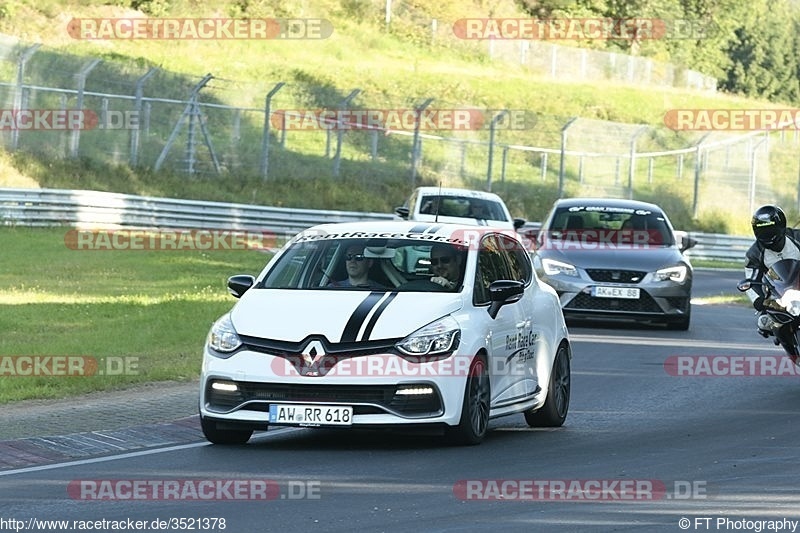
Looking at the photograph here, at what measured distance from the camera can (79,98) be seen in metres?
38.6

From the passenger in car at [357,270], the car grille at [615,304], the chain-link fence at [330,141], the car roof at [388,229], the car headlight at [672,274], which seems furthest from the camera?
the chain-link fence at [330,141]

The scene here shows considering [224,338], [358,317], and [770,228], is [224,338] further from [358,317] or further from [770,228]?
[770,228]

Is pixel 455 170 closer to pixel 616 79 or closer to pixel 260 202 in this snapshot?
pixel 260 202

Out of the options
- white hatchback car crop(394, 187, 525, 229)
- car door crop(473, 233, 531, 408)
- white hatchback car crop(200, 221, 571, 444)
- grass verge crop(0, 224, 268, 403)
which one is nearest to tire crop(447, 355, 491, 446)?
white hatchback car crop(200, 221, 571, 444)

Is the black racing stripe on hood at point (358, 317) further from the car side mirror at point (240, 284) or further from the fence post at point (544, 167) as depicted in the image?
the fence post at point (544, 167)

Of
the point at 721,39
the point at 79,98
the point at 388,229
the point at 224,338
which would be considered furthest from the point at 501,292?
the point at 721,39

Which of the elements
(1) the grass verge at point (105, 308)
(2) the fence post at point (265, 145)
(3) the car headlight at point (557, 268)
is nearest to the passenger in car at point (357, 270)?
(1) the grass verge at point (105, 308)

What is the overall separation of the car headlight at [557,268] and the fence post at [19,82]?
56.4 ft

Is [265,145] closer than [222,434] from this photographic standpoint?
No

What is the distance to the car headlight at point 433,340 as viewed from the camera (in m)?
11.0

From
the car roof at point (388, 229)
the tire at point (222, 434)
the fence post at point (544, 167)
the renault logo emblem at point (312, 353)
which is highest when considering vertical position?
the car roof at point (388, 229)

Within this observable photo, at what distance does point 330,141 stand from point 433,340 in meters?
36.6

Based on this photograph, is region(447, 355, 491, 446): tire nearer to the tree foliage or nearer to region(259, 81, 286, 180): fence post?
region(259, 81, 286, 180): fence post

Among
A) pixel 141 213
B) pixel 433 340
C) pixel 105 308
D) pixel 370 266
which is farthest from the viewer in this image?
pixel 141 213
